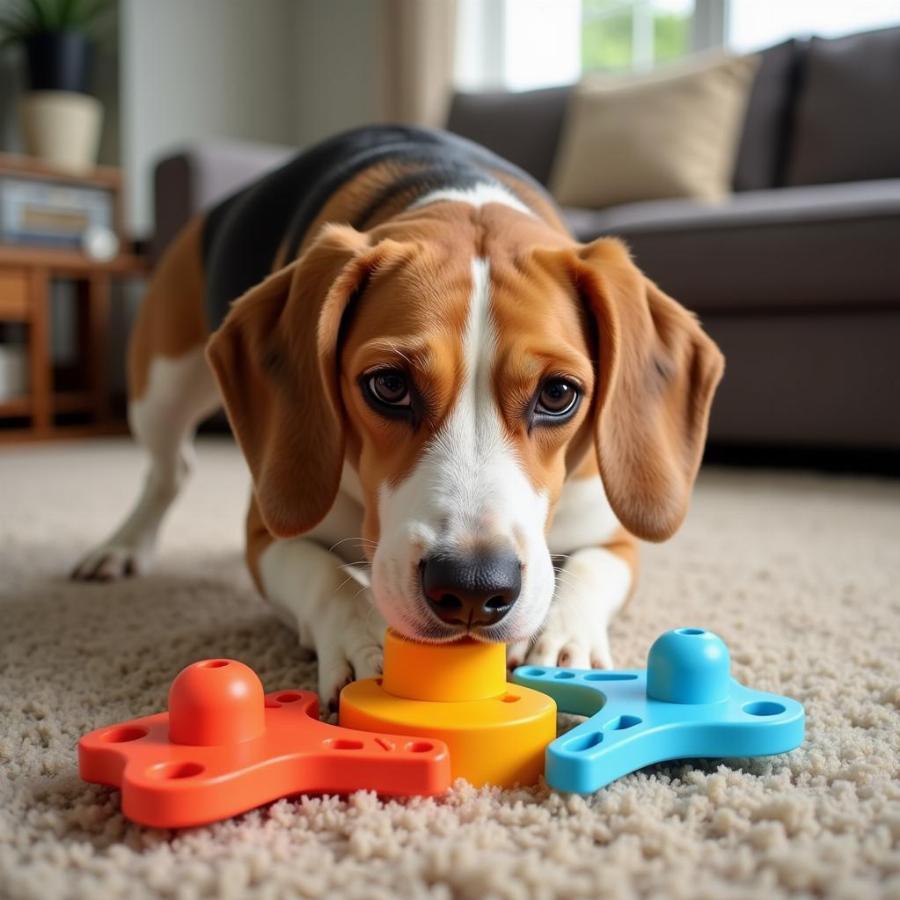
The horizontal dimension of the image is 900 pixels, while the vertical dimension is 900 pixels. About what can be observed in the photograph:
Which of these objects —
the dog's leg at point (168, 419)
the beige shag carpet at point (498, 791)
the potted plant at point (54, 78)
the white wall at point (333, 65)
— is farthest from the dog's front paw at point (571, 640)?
the white wall at point (333, 65)

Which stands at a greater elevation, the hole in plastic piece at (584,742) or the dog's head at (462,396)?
the dog's head at (462,396)

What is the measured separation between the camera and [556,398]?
56.0 inches

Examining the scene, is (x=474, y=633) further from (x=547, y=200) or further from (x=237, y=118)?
(x=237, y=118)

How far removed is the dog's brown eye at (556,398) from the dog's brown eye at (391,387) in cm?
18

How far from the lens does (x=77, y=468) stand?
400 centimetres

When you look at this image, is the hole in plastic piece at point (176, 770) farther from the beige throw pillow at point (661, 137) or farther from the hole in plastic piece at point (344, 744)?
the beige throw pillow at point (661, 137)

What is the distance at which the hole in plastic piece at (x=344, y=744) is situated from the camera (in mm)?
1072

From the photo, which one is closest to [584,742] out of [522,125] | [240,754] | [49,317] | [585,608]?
[240,754]

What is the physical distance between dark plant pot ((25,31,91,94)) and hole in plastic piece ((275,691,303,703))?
5351 millimetres

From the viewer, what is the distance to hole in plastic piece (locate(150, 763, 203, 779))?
3.27 ft

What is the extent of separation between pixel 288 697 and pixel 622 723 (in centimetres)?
38

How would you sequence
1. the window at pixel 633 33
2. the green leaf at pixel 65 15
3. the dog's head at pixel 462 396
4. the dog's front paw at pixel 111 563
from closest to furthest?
the dog's head at pixel 462 396 < the dog's front paw at pixel 111 563 < the green leaf at pixel 65 15 < the window at pixel 633 33

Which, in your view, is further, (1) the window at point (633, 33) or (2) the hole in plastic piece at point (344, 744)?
(1) the window at point (633, 33)

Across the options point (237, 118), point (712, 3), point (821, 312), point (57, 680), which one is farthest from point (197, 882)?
point (237, 118)
